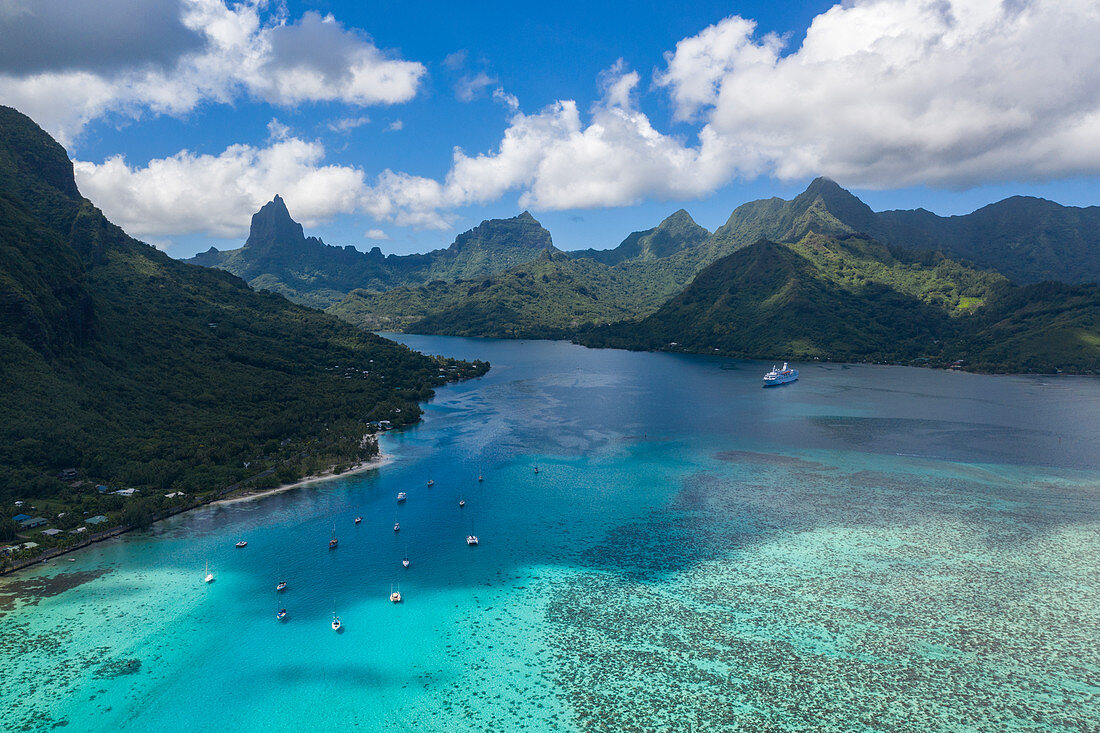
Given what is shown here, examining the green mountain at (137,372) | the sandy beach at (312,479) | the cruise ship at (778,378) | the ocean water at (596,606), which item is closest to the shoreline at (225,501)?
the sandy beach at (312,479)

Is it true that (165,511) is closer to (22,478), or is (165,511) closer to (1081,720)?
(22,478)

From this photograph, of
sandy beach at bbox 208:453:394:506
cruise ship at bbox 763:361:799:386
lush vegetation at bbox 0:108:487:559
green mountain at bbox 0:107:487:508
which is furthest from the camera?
cruise ship at bbox 763:361:799:386

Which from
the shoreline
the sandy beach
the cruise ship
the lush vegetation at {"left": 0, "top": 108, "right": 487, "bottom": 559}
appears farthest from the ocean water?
the cruise ship

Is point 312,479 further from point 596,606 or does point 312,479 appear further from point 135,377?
point 596,606

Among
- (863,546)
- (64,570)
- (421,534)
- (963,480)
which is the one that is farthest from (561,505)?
(963,480)

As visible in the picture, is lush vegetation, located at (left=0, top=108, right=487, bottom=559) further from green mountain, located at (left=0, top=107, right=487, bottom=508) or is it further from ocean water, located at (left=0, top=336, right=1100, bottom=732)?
ocean water, located at (left=0, top=336, right=1100, bottom=732)

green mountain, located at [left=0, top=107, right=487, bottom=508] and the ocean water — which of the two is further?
green mountain, located at [left=0, top=107, right=487, bottom=508]

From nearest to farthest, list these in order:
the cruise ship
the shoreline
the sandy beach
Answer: the shoreline
the sandy beach
the cruise ship
